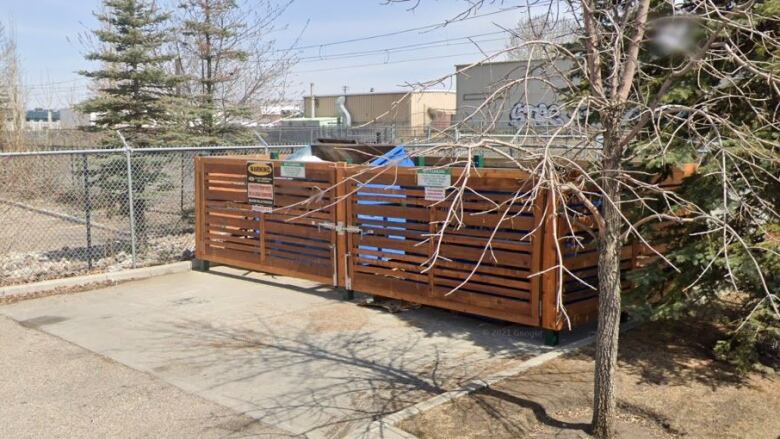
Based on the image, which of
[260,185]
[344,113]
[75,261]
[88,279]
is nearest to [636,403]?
[260,185]

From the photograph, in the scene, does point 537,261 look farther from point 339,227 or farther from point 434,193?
point 339,227

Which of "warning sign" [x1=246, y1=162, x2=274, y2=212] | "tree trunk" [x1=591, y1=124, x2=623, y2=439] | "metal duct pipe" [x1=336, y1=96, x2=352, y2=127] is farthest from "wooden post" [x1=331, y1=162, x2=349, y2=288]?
"metal duct pipe" [x1=336, y1=96, x2=352, y2=127]

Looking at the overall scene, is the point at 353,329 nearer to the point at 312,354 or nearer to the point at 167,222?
the point at 312,354

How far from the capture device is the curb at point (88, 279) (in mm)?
8070

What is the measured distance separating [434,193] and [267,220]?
2804mm

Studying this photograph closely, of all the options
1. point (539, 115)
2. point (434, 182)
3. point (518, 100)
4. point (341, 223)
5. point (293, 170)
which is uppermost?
point (518, 100)

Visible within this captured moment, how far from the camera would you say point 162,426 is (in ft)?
14.7

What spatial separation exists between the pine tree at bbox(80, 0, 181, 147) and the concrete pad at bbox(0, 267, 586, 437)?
16.0 feet

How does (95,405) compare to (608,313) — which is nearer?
(608,313)

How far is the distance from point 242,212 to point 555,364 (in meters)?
4.96

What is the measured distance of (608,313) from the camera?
3975 mm

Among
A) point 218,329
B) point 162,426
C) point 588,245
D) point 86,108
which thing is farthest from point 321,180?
point 86,108

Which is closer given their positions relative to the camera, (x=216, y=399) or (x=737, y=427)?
(x=737, y=427)

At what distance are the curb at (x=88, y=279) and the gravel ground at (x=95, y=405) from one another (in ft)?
7.63
